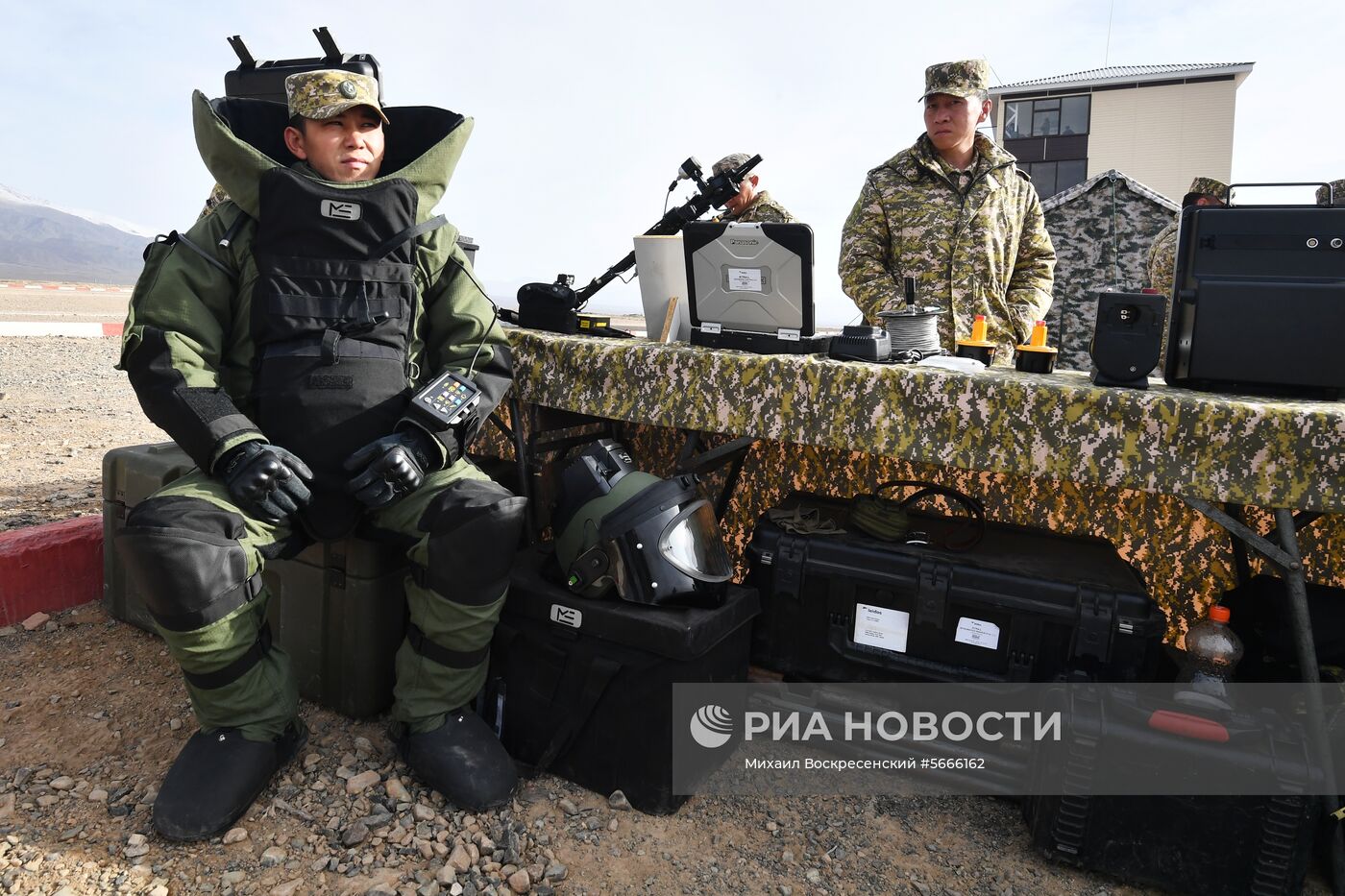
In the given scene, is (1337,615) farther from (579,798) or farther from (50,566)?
(50,566)

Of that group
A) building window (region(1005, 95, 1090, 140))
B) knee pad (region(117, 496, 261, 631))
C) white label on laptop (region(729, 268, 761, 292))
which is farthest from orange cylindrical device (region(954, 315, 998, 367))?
building window (region(1005, 95, 1090, 140))

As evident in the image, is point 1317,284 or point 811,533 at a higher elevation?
point 1317,284

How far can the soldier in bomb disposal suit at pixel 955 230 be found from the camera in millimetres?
3064

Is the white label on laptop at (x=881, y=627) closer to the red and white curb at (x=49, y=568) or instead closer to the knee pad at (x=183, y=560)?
the knee pad at (x=183, y=560)

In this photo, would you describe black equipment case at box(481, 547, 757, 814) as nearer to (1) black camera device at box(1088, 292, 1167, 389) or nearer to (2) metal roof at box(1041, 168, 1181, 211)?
(1) black camera device at box(1088, 292, 1167, 389)

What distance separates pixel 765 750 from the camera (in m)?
2.39

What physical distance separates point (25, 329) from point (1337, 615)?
15.3 m

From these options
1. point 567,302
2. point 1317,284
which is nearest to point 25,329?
point 567,302

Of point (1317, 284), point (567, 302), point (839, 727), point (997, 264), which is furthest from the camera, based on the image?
point (997, 264)

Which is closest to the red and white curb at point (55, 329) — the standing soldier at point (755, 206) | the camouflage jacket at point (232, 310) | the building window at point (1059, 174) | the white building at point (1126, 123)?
the standing soldier at point (755, 206)

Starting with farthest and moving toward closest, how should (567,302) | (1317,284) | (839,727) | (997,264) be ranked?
(997,264) < (567,302) < (839,727) < (1317,284)

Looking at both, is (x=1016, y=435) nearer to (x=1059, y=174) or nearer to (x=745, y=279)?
(x=745, y=279)

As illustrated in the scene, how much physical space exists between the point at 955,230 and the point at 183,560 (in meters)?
2.71

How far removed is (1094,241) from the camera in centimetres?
812
